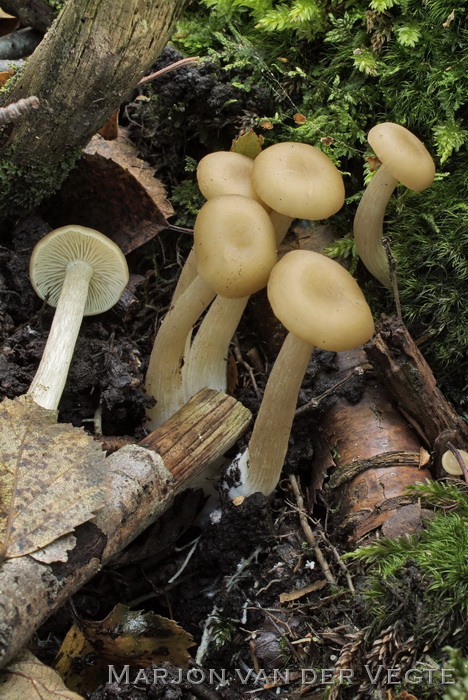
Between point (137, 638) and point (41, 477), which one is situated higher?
point (41, 477)

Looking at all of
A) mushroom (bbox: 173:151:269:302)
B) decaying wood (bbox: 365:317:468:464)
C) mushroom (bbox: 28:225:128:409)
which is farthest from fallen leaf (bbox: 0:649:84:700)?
mushroom (bbox: 173:151:269:302)

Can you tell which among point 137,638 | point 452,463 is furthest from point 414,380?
point 137,638

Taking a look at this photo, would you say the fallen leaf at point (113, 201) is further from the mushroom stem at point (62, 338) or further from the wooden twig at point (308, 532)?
the wooden twig at point (308, 532)

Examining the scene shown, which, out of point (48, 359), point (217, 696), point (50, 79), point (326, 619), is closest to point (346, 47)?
point (50, 79)

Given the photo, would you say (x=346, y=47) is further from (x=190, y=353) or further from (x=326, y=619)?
(x=326, y=619)

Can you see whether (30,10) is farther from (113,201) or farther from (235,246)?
(235,246)

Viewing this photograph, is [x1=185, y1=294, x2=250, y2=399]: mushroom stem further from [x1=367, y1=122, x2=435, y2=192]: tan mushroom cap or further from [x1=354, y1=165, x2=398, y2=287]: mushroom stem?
[x1=367, y1=122, x2=435, y2=192]: tan mushroom cap
